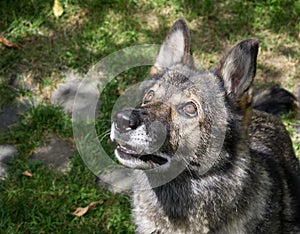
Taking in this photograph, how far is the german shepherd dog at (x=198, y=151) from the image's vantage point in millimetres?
3947

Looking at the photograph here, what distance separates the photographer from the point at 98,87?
21.8ft

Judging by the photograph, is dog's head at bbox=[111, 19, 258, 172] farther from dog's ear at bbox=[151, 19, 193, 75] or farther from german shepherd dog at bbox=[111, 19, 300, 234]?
dog's ear at bbox=[151, 19, 193, 75]

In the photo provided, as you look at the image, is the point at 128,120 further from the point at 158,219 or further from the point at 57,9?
the point at 57,9

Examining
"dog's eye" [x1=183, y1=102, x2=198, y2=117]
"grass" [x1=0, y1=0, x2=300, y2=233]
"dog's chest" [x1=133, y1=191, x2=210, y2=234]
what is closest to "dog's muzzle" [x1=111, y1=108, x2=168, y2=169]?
"dog's eye" [x1=183, y1=102, x2=198, y2=117]

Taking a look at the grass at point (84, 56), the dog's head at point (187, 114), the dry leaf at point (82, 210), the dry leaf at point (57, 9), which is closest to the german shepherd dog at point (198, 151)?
the dog's head at point (187, 114)

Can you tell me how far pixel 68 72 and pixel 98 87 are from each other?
1.57 ft

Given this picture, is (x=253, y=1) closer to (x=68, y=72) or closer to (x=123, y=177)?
(x=68, y=72)

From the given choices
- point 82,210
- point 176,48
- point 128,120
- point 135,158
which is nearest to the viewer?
point 128,120

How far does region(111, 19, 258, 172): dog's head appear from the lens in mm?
3850

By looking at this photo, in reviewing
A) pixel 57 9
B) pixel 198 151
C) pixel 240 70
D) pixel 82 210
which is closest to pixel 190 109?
pixel 198 151

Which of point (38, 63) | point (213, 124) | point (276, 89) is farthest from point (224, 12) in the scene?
point (213, 124)

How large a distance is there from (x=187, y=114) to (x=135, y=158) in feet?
1.65

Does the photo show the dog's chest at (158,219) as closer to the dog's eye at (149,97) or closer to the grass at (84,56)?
the dog's eye at (149,97)

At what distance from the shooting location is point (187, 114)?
4027 millimetres
